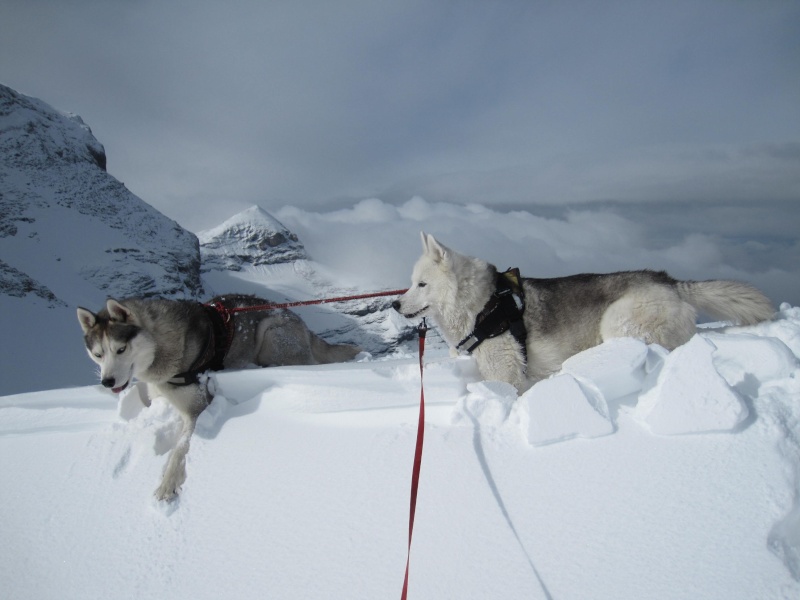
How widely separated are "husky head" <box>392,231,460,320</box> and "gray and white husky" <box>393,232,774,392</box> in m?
0.01

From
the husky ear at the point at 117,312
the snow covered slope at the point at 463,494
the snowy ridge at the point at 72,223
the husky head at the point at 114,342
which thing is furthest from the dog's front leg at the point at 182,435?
the snowy ridge at the point at 72,223

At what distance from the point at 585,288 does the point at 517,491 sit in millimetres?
3245

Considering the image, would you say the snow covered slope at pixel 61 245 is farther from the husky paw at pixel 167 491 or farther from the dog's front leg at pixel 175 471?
the husky paw at pixel 167 491

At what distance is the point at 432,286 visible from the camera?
595cm

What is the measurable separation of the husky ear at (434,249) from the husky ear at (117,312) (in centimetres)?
373

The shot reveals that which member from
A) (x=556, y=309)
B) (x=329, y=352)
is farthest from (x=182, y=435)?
(x=556, y=309)

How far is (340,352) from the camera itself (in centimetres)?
782

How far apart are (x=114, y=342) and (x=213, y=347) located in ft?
3.73

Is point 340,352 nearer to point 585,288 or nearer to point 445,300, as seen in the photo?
point 445,300

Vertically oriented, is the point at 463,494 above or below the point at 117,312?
below

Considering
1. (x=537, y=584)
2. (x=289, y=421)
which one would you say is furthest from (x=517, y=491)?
(x=289, y=421)

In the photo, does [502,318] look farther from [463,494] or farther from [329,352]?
[329,352]

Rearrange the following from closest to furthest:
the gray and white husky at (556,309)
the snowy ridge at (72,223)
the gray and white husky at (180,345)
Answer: the gray and white husky at (180,345) → the gray and white husky at (556,309) → the snowy ridge at (72,223)

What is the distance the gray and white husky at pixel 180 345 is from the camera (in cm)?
507
